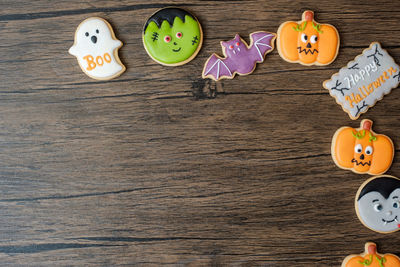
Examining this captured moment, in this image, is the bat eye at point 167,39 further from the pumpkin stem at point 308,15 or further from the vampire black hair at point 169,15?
the pumpkin stem at point 308,15

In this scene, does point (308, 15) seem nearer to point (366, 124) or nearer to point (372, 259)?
point (366, 124)

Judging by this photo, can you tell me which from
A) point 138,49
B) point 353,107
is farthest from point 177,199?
point 353,107

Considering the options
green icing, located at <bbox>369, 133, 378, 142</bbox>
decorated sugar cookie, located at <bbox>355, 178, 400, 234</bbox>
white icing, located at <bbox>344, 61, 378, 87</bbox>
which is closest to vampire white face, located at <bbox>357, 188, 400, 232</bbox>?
decorated sugar cookie, located at <bbox>355, 178, 400, 234</bbox>

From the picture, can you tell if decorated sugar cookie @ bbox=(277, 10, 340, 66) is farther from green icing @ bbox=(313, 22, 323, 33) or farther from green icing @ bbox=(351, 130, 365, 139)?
green icing @ bbox=(351, 130, 365, 139)

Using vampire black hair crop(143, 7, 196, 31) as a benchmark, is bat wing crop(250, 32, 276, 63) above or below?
below

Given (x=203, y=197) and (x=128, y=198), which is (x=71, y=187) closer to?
(x=128, y=198)

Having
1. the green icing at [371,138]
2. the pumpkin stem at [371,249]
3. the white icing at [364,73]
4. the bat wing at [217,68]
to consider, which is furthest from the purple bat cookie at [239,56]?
the pumpkin stem at [371,249]

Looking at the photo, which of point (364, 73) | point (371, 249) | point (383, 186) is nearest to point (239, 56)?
point (364, 73)
